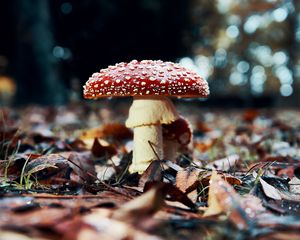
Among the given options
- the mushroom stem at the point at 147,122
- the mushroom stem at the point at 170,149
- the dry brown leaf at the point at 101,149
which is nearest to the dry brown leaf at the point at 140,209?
the mushroom stem at the point at 147,122

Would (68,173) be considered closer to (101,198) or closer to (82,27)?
(101,198)

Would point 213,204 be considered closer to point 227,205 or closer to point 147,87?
point 227,205

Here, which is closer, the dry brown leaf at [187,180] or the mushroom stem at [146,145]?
the dry brown leaf at [187,180]

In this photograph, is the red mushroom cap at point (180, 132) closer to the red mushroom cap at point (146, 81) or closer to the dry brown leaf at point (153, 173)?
the red mushroom cap at point (146, 81)

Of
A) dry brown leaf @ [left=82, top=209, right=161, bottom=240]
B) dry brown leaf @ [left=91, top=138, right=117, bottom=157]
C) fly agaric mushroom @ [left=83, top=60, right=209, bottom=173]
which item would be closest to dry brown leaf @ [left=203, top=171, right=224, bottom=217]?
dry brown leaf @ [left=82, top=209, right=161, bottom=240]

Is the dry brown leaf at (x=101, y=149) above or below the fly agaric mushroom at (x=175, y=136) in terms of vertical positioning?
below

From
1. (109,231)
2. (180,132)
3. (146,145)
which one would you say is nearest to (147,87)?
(146,145)

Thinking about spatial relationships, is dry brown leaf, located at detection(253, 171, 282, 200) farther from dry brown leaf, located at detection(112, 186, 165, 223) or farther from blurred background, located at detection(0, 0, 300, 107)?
blurred background, located at detection(0, 0, 300, 107)
